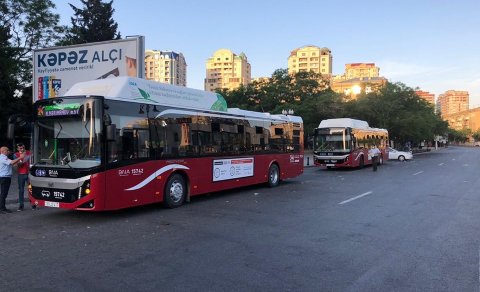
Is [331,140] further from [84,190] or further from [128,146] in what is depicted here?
[84,190]

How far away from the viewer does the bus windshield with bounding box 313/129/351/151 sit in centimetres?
2714

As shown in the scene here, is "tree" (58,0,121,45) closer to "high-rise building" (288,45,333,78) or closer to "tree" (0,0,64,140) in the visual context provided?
"tree" (0,0,64,140)

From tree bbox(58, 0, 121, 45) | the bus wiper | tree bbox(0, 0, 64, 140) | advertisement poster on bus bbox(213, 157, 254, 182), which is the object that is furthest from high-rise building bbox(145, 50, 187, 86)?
the bus wiper

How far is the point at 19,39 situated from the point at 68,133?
23.0m

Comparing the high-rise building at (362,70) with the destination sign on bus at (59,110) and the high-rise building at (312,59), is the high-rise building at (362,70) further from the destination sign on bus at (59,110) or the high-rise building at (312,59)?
the destination sign on bus at (59,110)

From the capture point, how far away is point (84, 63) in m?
21.2

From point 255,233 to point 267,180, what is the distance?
826 centimetres

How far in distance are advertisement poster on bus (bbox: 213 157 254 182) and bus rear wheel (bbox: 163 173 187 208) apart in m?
1.52

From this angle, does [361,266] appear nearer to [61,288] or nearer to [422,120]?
[61,288]

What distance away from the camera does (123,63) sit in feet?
66.0

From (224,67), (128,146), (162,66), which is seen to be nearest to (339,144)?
(128,146)

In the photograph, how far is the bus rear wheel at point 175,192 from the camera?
36.5 feet

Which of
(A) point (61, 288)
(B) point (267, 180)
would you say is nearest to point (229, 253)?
(A) point (61, 288)

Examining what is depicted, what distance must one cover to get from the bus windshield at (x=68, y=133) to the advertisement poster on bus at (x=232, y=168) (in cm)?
462
